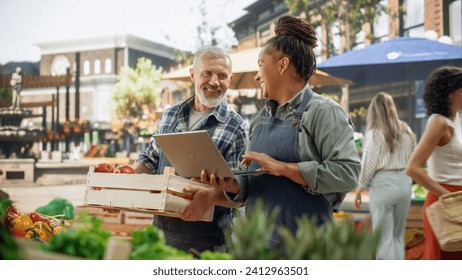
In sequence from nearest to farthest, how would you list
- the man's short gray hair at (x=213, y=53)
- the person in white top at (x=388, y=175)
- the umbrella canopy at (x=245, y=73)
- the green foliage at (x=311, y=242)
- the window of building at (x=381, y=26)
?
the green foliage at (x=311, y=242), the man's short gray hair at (x=213, y=53), the person in white top at (x=388, y=175), the umbrella canopy at (x=245, y=73), the window of building at (x=381, y=26)

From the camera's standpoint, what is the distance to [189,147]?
71.8 inches

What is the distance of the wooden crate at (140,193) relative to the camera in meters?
1.85

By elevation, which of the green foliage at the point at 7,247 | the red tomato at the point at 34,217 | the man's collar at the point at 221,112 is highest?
the man's collar at the point at 221,112

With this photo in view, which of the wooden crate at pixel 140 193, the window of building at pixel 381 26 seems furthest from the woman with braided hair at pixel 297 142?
the window of building at pixel 381 26

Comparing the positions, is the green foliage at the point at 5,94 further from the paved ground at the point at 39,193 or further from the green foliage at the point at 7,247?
the green foliage at the point at 7,247

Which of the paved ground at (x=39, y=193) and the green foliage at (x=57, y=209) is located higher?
the green foliage at (x=57, y=209)

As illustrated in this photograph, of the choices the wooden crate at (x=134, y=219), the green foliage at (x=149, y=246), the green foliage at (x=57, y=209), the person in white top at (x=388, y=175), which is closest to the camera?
the green foliage at (x=149, y=246)

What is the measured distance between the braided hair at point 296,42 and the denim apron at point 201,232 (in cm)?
59

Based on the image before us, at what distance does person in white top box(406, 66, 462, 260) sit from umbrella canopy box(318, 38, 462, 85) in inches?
93.5

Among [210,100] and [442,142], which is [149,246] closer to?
[210,100]

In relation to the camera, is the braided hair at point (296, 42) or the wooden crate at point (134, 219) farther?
the wooden crate at point (134, 219)
